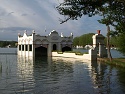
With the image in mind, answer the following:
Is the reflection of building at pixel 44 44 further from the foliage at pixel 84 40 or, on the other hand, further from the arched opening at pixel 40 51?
the foliage at pixel 84 40

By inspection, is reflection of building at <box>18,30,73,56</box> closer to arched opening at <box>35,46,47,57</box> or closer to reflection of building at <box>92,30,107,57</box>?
arched opening at <box>35,46,47,57</box>

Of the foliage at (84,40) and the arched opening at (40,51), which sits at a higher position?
the foliage at (84,40)

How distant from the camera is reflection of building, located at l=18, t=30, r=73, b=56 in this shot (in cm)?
7169

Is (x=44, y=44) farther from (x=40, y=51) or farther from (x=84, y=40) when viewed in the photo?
(x=84, y=40)

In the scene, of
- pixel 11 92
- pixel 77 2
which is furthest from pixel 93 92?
pixel 77 2

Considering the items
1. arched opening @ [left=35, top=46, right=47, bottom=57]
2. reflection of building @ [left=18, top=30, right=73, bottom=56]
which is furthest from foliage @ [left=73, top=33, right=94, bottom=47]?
arched opening @ [left=35, top=46, right=47, bottom=57]

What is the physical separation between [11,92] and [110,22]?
36.6 feet

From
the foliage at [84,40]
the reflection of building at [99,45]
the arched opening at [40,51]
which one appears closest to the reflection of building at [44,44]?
the arched opening at [40,51]

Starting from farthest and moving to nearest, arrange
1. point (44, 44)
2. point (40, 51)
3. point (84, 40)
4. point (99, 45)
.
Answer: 1. point (84, 40)
2. point (40, 51)
3. point (44, 44)
4. point (99, 45)

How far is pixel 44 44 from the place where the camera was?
7269 centimetres

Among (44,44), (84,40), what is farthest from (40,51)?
(84,40)

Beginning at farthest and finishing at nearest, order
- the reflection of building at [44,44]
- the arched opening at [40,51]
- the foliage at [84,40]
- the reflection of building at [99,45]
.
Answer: the foliage at [84,40]
the arched opening at [40,51]
the reflection of building at [44,44]
the reflection of building at [99,45]

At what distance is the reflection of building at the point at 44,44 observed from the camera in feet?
235

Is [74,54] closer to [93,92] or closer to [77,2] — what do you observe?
[93,92]
